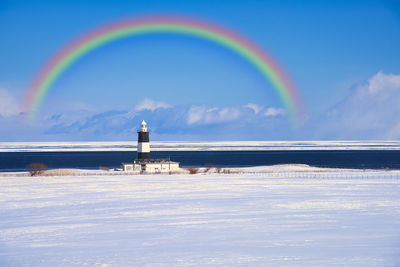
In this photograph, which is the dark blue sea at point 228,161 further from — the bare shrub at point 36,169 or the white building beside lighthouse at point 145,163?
the white building beside lighthouse at point 145,163

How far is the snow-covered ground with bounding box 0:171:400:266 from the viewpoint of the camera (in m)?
12.6

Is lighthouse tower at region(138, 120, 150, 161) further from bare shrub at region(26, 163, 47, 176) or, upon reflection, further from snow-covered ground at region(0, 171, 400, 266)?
snow-covered ground at region(0, 171, 400, 266)

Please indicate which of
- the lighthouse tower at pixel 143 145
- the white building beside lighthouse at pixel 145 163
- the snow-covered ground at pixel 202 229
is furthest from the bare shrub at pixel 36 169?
the snow-covered ground at pixel 202 229

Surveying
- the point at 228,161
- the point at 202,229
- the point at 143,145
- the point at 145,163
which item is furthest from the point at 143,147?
the point at 228,161

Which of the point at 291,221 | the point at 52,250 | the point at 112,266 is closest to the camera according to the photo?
the point at 112,266

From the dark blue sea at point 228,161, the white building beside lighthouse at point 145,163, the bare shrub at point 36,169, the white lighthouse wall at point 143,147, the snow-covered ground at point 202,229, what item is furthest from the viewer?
the dark blue sea at point 228,161

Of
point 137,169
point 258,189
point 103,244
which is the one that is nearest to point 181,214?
point 103,244

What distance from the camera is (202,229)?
53.7 feet

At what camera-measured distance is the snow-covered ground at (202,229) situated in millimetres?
12641

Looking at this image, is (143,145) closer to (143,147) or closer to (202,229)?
(143,147)

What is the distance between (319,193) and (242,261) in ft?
50.5

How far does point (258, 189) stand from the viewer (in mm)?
29609

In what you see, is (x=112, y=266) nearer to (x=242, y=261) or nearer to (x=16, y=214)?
(x=242, y=261)

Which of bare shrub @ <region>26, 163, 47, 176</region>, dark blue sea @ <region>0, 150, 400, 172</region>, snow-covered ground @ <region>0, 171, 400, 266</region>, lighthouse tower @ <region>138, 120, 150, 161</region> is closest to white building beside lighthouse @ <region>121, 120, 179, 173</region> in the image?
lighthouse tower @ <region>138, 120, 150, 161</region>
